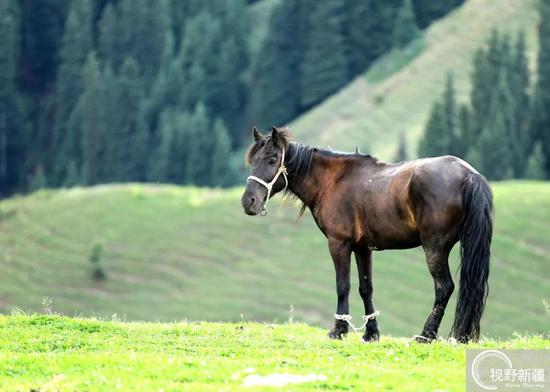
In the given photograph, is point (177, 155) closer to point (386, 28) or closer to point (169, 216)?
point (386, 28)

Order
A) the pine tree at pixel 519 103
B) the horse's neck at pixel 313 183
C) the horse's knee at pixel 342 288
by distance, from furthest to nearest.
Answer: the pine tree at pixel 519 103, the horse's neck at pixel 313 183, the horse's knee at pixel 342 288

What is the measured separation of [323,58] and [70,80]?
39.2 m

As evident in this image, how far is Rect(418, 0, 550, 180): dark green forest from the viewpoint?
105062 millimetres

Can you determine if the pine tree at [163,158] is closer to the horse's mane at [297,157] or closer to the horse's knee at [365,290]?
the horse's mane at [297,157]

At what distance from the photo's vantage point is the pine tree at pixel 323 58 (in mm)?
144375

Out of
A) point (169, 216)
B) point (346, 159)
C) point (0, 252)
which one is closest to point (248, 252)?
point (169, 216)

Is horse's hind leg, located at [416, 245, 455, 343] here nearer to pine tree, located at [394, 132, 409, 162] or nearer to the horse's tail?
the horse's tail

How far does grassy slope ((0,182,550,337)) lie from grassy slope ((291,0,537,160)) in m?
42.1

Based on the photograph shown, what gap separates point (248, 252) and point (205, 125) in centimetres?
7823

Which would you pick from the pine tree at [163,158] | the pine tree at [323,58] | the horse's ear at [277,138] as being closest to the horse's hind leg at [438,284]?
the horse's ear at [277,138]

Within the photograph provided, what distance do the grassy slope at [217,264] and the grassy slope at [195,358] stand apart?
38.8 m

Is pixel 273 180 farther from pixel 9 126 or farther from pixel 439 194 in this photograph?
pixel 9 126

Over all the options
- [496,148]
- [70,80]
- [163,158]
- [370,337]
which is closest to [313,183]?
[370,337]

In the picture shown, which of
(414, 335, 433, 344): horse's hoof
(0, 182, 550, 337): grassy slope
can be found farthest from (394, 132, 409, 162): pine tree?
(414, 335, 433, 344): horse's hoof
